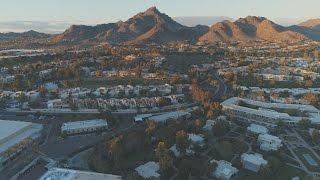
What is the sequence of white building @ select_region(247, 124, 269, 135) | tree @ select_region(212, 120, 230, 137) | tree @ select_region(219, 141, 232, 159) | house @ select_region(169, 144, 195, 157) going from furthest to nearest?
white building @ select_region(247, 124, 269, 135)
tree @ select_region(212, 120, 230, 137)
tree @ select_region(219, 141, 232, 159)
house @ select_region(169, 144, 195, 157)

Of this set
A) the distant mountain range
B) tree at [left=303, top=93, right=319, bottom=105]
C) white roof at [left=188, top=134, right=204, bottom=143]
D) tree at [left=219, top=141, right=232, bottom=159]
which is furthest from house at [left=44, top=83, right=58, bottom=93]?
the distant mountain range

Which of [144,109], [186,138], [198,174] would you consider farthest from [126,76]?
[198,174]

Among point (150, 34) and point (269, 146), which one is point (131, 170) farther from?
point (150, 34)

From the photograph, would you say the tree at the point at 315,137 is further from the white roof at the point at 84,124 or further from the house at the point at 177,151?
the white roof at the point at 84,124

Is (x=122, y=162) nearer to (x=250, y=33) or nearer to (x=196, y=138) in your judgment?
(x=196, y=138)

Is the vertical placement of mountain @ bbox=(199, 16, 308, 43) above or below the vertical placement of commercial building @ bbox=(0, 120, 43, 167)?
above

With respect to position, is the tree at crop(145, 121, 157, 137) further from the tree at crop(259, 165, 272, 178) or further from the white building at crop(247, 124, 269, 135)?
the tree at crop(259, 165, 272, 178)

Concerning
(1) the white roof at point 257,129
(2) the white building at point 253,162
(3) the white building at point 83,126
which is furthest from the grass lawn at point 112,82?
(2) the white building at point 253,162

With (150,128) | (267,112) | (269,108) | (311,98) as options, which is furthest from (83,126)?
(311,98)
